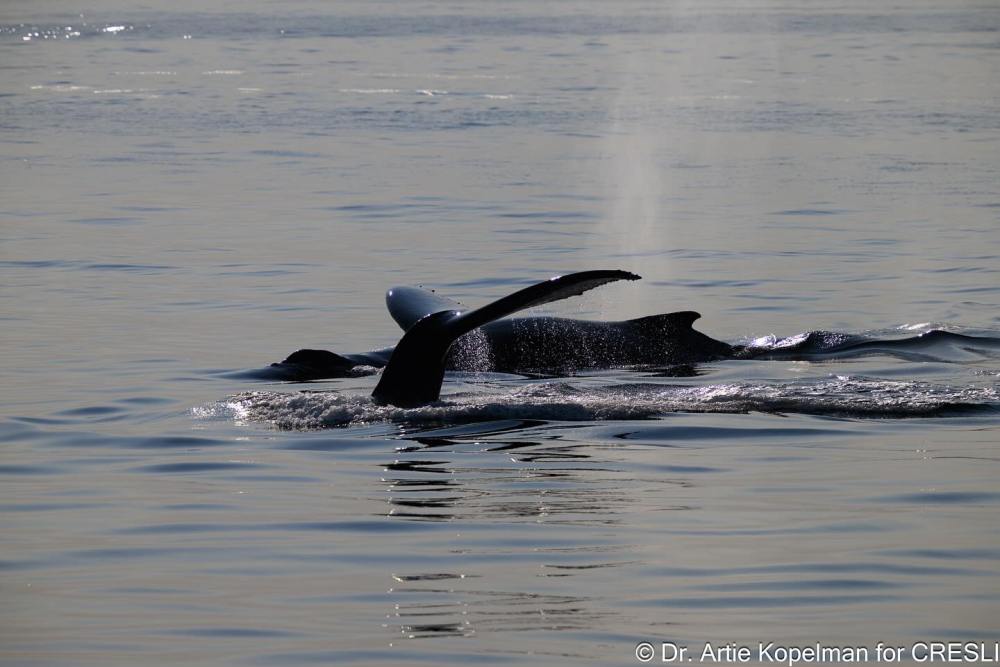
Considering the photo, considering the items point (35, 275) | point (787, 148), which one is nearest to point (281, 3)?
point (787, 148)

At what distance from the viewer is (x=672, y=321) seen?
11.5 meters

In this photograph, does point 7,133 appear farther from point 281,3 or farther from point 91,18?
point 281,3

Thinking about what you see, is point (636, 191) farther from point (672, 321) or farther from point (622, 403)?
point (622, 403)

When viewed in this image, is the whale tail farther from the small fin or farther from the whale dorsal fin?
the small fin

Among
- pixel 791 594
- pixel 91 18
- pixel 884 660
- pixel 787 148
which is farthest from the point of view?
pixel 91 18

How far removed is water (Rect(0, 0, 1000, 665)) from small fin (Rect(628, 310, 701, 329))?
488 millimetres

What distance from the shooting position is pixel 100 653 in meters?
5.07

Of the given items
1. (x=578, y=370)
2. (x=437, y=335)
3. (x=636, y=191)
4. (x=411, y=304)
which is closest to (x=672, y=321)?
(x=578, y=370)

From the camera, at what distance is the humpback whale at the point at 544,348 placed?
10844mm

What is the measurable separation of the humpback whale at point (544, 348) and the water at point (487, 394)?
1.25 feet

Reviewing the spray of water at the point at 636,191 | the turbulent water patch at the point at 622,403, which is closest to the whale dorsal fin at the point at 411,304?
the turbulent water patch at the point at 622,403

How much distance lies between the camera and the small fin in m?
11.4

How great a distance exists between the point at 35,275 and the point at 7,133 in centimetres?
1365

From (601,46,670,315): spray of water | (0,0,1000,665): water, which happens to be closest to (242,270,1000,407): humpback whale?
(0,0,1000,665): water
